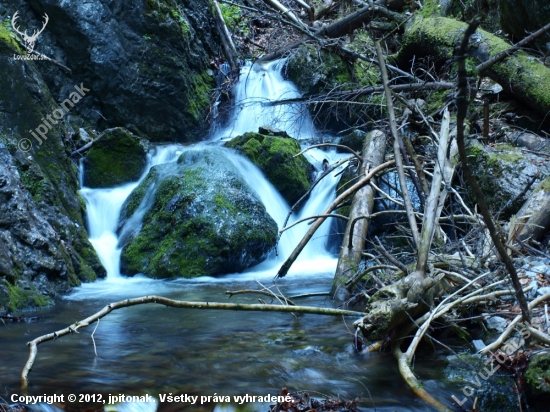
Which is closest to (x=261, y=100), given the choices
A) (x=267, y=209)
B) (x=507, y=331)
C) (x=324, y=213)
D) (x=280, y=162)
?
(x=280, y=162)

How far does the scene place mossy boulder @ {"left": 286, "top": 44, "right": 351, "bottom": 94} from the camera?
A: 39.5 ft

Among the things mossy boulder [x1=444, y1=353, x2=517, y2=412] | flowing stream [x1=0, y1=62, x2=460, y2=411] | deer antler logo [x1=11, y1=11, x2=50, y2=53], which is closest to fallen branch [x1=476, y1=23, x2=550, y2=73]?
mossy boulder [x1=444, y1=353, x2=517, y2=412]

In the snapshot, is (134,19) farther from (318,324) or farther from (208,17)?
(318,324)

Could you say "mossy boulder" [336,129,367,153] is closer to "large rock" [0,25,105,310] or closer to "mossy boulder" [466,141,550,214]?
"mossy boulder" [466,141,550,214]

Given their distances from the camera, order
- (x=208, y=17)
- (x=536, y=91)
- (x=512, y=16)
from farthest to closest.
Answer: (x=208, y=17) < (x=512, y=16) < (x=536, y=91)

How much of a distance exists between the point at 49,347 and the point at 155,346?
0.80 meters

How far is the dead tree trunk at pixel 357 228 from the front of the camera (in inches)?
210

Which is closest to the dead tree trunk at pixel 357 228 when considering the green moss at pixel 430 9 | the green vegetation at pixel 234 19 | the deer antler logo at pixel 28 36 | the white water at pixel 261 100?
the green moss at pixel 430 9

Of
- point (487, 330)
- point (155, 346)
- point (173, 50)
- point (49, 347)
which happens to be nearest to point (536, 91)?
point (487, 330)

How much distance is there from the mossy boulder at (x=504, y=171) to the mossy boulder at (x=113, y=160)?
19.5 feet

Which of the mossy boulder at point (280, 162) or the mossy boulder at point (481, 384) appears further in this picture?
the mossy boulder at point (280, 162)

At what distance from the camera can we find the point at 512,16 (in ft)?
25.0

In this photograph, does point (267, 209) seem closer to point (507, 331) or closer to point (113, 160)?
point (113, 160)

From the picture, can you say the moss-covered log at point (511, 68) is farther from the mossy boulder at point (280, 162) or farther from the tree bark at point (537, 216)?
the mossy boulder at point (280, 162)
